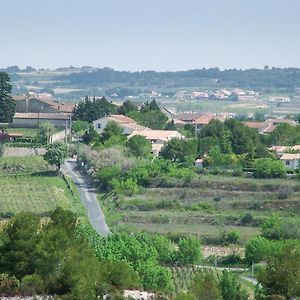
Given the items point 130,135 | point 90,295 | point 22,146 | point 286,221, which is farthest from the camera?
point 130,135

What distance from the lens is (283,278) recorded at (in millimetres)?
24062

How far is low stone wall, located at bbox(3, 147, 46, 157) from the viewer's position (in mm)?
55844

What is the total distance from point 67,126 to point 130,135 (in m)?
5.35

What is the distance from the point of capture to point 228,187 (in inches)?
1881

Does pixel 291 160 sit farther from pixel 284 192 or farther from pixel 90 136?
pixel 90 136

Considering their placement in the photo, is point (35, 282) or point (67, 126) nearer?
point (35, 282)

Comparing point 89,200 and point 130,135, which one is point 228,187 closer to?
point 89,200

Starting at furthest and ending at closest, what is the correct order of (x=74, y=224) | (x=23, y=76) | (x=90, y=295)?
1. (x=23, y=76)
2. (x=74, y=224)
3. (x=90, y=295)

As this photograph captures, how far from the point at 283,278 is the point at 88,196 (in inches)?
982

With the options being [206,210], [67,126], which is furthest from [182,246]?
[67,126]

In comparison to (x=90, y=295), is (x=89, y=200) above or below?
below

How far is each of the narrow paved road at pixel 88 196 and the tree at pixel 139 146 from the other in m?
2.79

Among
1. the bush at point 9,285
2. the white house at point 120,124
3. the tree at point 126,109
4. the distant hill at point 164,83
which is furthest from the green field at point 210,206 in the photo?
the distant hill at point 164,83

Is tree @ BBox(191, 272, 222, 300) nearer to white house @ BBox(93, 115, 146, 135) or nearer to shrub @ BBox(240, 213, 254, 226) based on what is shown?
shrub @ BBox(240, 213, 254, 226)
